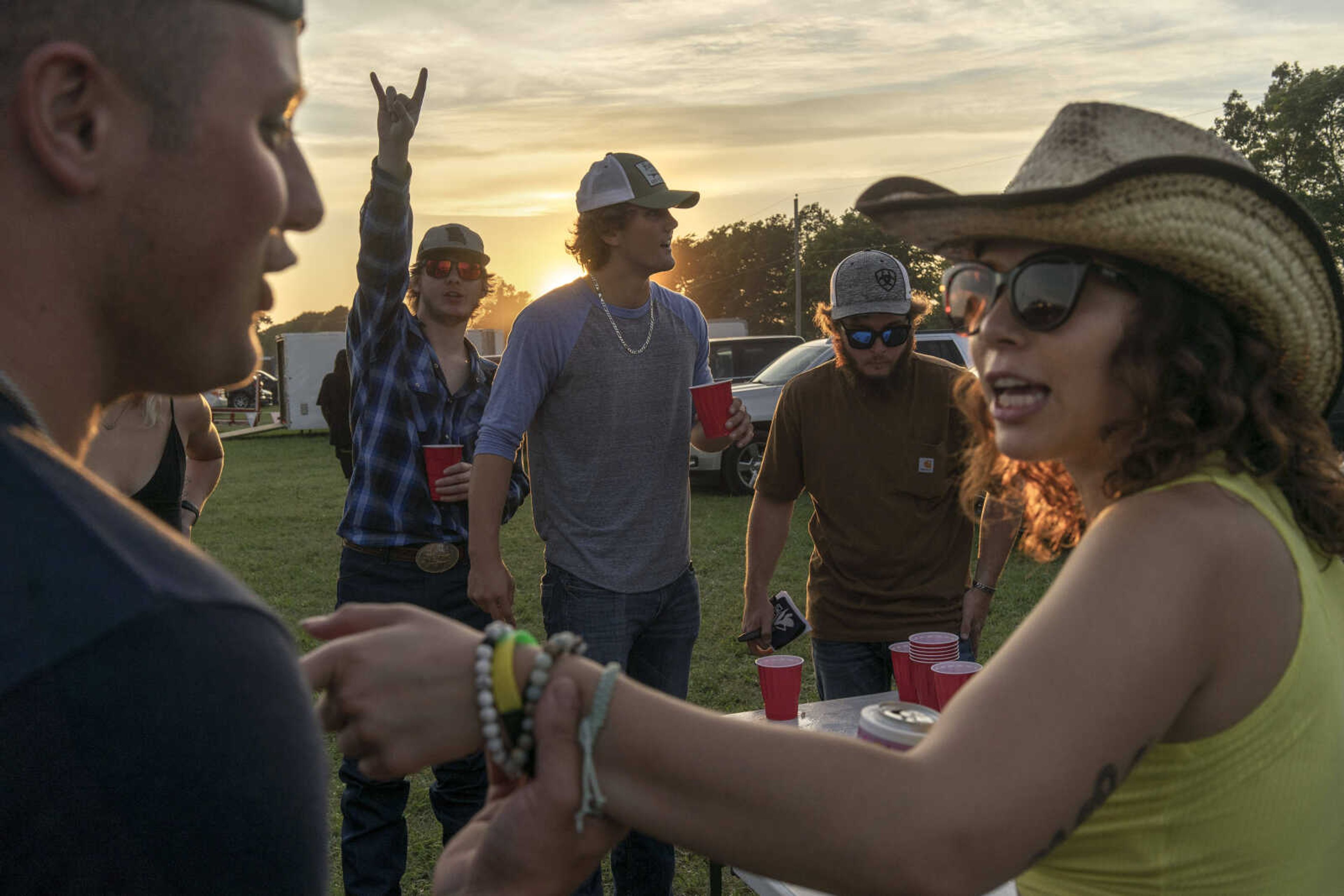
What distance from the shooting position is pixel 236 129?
40.3 inches

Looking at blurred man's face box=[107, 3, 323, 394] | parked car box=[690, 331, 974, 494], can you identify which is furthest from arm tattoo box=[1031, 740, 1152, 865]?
parked car box=[690, 331, 974, 494]

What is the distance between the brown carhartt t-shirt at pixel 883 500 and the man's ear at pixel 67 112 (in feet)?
11.8

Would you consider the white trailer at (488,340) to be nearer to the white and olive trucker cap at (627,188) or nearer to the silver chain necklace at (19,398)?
the white and olive trucker cap at (627,188)

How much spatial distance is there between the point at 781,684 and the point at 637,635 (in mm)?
1162

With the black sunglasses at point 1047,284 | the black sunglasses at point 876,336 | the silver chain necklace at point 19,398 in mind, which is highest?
the black sunglasses at point 1047,284

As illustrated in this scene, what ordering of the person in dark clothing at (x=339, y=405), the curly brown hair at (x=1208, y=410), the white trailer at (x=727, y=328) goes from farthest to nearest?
the white trailer at (x=727, y=328), the person in dark clothing at (x=339, y=405), the curly brown hair at (x=1208, y=410)

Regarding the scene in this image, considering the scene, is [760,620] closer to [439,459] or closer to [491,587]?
[491,587]

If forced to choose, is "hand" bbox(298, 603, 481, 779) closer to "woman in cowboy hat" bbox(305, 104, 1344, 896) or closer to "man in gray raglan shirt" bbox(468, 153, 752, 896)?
"woman in cowboy hat" bbox(305, 104, 1344, 896)

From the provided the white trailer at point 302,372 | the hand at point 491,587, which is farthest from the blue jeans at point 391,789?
the white trailer at point 302,372

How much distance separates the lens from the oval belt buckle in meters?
4.25

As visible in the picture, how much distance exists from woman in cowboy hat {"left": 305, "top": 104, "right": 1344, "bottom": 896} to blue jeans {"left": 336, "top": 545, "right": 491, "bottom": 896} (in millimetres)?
2724

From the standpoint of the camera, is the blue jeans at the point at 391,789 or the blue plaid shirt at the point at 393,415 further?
the blue plaid shirt at the point at 393,415

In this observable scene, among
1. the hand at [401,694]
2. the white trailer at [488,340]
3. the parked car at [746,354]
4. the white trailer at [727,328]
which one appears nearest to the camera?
the hand at [401,694]

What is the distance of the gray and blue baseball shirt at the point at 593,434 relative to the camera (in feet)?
13.3
